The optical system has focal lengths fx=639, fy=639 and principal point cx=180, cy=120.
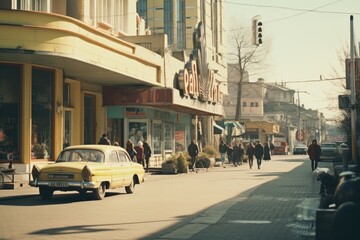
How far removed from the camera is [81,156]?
731 inches

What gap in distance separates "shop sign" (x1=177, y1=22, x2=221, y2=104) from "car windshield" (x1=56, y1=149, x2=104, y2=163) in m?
19.9

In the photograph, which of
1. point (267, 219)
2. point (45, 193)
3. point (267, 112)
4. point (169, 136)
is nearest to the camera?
point (267, 219)

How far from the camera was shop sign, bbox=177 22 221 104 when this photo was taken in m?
39.1

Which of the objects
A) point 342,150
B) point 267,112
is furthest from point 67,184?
point 267,112

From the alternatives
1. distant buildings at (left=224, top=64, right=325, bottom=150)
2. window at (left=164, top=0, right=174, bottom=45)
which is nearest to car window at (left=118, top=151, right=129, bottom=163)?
distant buildings at (left=224, top=64, right=325, bottom=150)

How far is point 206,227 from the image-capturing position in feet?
38.9

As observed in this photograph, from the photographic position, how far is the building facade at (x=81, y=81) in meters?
23.5

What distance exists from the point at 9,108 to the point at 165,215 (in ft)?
41.9

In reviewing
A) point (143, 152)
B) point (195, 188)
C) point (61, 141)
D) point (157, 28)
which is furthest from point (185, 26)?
point (195, 188)

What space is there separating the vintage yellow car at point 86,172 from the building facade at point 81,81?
571 centimetres

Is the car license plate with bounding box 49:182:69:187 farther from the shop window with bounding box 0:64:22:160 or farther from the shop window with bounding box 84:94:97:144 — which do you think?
the shop window with bounding box 84:94:97:144

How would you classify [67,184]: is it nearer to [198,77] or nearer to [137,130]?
[137,130]

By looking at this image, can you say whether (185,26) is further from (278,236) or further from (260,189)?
(278,236)

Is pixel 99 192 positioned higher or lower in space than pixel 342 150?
lower
